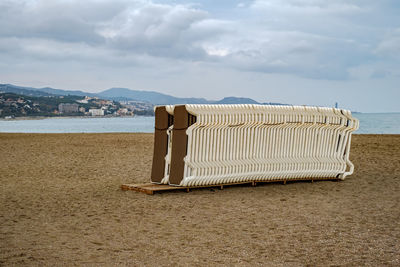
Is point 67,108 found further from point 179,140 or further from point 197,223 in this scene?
point 197,223

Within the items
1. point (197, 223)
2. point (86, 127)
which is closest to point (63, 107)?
point (86, 127)

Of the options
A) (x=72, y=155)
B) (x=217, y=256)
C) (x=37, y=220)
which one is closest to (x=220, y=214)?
(x=217, y=256)

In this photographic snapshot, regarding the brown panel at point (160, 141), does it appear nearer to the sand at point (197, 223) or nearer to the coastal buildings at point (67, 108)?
the sand at point (197, 223)

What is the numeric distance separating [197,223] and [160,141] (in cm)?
324

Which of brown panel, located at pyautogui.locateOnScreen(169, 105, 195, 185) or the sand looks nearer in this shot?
the sand

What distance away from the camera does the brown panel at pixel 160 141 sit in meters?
9.62

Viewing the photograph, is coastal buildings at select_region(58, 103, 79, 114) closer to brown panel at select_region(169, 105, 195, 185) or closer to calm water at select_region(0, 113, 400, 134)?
calm water at select_region(0, 113, 400, 134)

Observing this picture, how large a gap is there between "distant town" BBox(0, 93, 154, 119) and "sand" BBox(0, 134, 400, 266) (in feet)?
238

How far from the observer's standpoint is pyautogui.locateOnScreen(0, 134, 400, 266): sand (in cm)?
513

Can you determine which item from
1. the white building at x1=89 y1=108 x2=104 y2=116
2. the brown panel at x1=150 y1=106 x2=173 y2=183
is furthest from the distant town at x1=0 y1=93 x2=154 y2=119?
the brown panel at x1=150 y1=106 x2=173 y2=183

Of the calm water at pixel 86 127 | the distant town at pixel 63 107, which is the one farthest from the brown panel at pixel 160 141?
the distant town at pixel 63 107

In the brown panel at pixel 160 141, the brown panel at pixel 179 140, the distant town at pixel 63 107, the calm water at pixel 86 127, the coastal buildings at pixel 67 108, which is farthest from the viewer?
the coastal buildings at pixel 67 108

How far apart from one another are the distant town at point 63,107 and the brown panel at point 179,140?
75.2 metres

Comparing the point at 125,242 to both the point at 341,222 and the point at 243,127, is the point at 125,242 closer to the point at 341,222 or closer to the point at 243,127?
the point at 341,222
